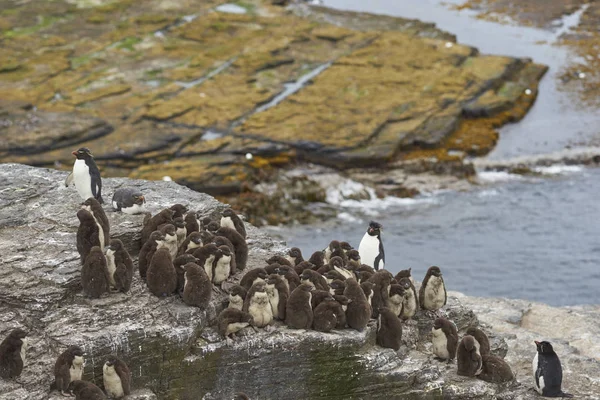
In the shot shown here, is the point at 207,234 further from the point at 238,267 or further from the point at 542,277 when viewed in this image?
the point at 542,277

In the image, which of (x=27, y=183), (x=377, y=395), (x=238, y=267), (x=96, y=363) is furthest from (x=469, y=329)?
(x=27, y=183)

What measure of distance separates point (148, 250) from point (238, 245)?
1.76 meters

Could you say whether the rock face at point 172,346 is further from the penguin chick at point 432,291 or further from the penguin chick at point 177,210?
the penguin chick at point 177,210

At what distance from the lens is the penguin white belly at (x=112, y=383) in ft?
42.4

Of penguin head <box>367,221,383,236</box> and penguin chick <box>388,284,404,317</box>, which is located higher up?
penguin head <box>367,221,383,236</box>

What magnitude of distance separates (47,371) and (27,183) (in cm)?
603

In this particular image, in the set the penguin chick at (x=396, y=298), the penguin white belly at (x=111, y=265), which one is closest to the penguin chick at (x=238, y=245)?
the penguin white belly at (x=111, y=265)

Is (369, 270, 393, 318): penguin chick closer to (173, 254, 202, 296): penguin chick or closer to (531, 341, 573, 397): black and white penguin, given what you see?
(531, 341, 573, 397): black and white penguin

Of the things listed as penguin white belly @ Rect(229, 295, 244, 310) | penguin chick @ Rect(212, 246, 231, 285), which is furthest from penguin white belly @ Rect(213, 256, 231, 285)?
penguin white belly @ Rect(229, 295, 244, 310)

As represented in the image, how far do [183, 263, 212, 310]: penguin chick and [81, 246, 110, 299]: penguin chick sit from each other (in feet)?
4.04

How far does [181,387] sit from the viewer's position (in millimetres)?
13984

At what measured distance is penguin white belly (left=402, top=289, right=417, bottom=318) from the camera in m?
15.9

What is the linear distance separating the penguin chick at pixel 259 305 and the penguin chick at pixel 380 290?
2058mm

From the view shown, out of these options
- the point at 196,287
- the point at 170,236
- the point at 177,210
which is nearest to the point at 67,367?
the point at 196,287
